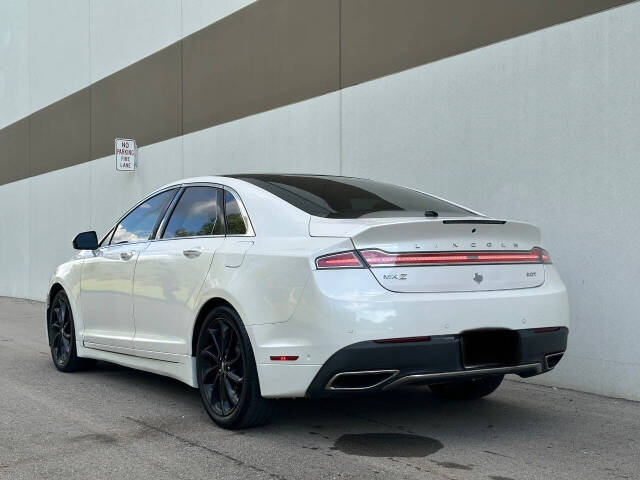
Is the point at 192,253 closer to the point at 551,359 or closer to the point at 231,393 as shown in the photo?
the point at 231,393

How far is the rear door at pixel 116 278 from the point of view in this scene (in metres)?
5.80

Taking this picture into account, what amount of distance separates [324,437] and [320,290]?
1.05 metres

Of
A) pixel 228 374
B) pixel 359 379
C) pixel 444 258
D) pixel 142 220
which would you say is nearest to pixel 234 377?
pixel 228 374

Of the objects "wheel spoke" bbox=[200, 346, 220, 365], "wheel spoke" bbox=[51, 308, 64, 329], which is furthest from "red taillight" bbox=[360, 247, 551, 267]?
"wheel spoke" bbox=[51, 308, 64, 329]

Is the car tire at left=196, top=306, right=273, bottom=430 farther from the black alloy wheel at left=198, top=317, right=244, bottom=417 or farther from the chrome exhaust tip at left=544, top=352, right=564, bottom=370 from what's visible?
the chrome exhaust tip at left=544, top=352, right=564, bottom=370

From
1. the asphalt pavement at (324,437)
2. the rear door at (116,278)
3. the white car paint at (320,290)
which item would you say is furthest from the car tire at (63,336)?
the white car paint at (320,290)

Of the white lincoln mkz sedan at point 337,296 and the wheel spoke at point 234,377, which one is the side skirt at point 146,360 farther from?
the wheel spoke at point 234,377

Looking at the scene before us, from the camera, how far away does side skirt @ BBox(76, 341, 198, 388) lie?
4.99 meters

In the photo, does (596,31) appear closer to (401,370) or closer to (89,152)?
(401,370)

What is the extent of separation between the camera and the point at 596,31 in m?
6.10

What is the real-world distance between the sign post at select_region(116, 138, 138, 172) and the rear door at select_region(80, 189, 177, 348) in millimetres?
7262

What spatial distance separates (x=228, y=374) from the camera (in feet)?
15.0

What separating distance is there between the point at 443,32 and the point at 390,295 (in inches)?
172

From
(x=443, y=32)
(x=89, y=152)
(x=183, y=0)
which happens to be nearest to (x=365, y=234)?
(x=443, y=32)
